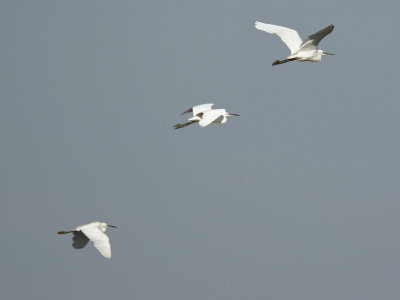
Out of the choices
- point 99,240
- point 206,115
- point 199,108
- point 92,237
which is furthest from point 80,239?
point 199,108

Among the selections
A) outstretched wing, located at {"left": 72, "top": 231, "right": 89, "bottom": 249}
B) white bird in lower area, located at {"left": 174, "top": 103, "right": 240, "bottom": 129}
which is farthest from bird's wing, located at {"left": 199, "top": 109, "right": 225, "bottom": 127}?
outstretched wing, located at {"left": 72, "top": 231, "right": 89, "bottom": 249}

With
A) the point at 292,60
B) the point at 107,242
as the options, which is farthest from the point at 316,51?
the point at 107,242

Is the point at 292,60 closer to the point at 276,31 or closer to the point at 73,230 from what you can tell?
the point at 276,31

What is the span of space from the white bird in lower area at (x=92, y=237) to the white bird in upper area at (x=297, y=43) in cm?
830

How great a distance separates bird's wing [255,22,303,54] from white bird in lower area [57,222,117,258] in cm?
898

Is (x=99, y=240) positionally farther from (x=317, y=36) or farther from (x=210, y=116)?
(x=317, y=36)

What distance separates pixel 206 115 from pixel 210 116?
373 mm

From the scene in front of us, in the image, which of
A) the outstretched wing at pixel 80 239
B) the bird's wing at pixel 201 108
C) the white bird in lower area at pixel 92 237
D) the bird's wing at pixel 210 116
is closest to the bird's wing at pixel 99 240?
the white bird in lower area at pixel 92 237

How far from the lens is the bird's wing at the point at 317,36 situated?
3468 centimetres

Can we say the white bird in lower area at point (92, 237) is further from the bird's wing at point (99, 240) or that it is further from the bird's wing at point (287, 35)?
the bird's wing at point (287, 35)

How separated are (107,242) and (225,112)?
711 cm

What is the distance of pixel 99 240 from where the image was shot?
36875mm

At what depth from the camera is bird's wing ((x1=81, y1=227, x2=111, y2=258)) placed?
36.5 meters

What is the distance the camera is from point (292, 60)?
122ft
